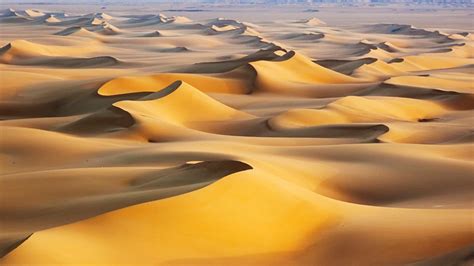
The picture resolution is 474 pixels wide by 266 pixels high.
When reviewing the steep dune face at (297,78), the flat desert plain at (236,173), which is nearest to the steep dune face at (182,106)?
the flat desert plain at (236,173)

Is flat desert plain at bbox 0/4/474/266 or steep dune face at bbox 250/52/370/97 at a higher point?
flat desert plain at bbox 0/4/474/266

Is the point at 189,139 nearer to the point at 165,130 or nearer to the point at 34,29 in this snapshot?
the point at 165,130

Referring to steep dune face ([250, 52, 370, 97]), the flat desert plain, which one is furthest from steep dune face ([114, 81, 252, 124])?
steep dune face ([250, 52, 370, 97])

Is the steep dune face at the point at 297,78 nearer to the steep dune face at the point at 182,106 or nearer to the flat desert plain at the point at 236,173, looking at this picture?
the flat desert plain at the point at 236,173

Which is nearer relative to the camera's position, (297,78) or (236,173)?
(236,173)

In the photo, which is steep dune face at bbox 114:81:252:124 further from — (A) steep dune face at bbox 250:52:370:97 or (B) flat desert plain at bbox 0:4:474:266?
(A) steep dune face at bbox 250:52:370:97

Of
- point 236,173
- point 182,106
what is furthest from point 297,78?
point 236,173

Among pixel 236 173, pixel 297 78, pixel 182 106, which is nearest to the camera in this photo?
pixel 236 173

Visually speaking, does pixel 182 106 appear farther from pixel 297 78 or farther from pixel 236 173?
pixel 236 173

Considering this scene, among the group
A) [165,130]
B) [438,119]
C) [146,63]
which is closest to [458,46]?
[146,63]
